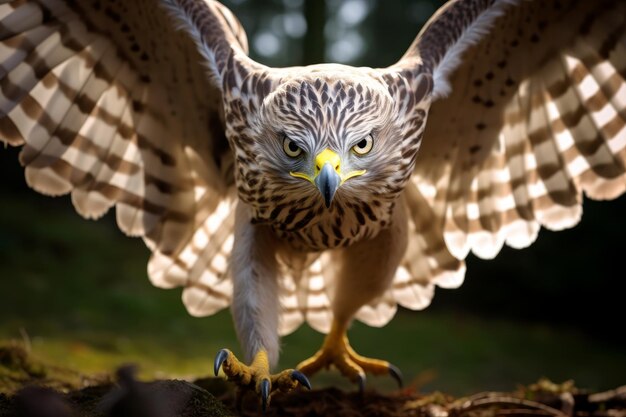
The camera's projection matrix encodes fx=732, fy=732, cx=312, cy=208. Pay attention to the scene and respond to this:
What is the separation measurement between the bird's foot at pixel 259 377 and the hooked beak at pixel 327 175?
75cm

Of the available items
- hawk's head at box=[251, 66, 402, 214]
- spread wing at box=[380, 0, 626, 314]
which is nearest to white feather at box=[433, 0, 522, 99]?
spread wing at box=[380, 0, 626, 314]

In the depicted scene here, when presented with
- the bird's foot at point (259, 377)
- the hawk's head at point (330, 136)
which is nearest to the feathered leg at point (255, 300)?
the bird's foot at point (259, 377)

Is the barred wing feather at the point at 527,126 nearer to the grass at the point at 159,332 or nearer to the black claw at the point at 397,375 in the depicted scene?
the black claw at the point at 397,375

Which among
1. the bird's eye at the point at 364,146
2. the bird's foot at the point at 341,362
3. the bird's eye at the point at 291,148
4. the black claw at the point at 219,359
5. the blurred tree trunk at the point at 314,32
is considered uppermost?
the blurred tree trunk at the point at 314,32

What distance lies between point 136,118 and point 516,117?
211 cm

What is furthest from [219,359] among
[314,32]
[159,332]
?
[314,32]

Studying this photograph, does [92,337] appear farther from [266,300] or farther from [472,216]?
[472,216]

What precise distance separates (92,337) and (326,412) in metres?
3.17

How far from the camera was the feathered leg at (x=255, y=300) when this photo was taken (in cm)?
311

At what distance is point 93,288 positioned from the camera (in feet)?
27.3

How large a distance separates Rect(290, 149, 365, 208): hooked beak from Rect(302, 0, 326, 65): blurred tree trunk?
568cm

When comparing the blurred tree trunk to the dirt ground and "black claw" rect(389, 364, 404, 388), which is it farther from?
the dirt ground

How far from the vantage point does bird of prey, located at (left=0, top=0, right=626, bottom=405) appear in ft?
10.8

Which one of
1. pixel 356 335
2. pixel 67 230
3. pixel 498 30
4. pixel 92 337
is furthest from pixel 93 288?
pixel 498 30
